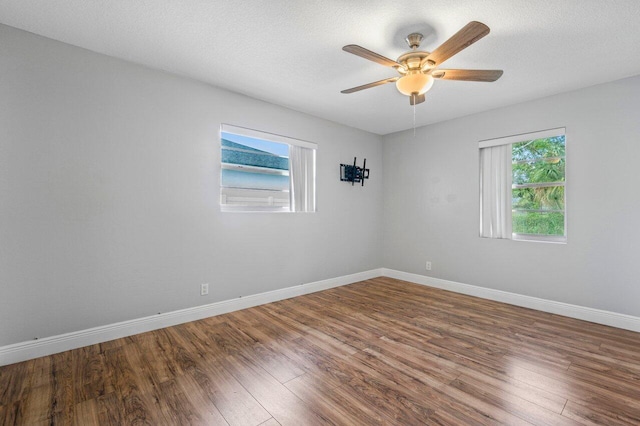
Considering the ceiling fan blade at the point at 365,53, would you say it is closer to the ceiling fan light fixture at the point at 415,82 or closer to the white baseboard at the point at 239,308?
the ceiling fan light fixture at the point at 415,82

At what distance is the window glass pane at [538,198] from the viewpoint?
134 inches

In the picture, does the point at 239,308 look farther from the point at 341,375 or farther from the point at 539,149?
the point at 539,149

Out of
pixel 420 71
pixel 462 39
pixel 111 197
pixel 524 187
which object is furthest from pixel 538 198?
pixel 111 197

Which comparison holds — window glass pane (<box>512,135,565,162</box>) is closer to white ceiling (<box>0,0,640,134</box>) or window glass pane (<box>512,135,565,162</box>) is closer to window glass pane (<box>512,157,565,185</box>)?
window glass pane (<box>512,157,565,185</box>)

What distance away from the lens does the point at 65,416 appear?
1.59 m

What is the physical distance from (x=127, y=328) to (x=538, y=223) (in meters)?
4.84

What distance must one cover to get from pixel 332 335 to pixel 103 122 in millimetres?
2916

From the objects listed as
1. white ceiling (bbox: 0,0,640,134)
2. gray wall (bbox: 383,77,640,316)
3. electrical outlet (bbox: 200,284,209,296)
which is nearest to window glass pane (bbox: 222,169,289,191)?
white ceiling (bbox: 0,0,640,134)

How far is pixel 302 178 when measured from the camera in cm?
406

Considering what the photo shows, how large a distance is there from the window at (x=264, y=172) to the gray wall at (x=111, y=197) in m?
0.13

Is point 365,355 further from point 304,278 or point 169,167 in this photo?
point 169,167

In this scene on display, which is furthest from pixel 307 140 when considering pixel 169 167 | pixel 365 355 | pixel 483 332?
pixel 483 332

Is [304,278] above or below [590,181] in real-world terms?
below

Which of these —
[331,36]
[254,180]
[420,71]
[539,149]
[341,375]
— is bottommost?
[341,375]
